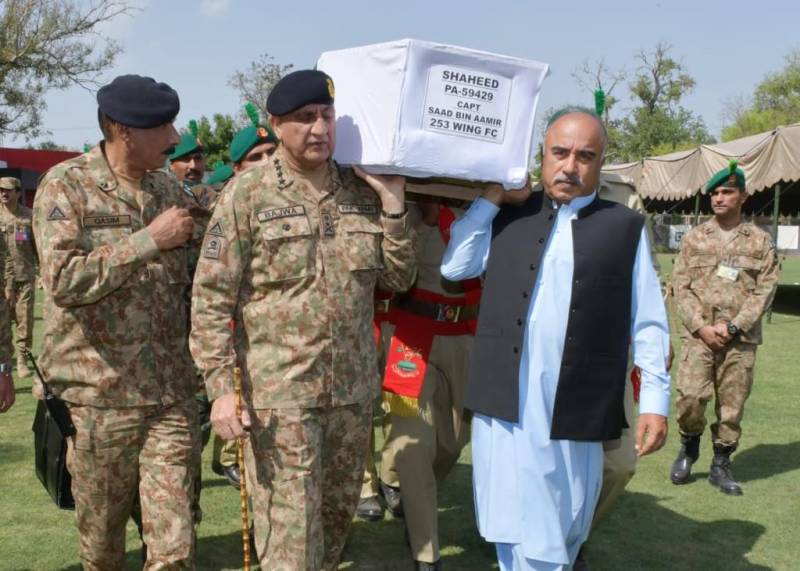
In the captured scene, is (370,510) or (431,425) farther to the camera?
(370,510)

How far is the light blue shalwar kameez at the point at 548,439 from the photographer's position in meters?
3.11

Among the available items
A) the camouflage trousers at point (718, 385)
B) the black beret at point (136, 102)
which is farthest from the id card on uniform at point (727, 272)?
the black beret at point (136, 102)

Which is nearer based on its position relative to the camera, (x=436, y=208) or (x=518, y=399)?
(x=518, y=399)

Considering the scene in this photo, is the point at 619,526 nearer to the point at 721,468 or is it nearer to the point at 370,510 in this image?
the point at 721,468

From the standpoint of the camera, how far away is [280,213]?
3.27m

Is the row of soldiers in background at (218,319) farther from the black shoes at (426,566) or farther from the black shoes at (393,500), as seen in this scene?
the black shoes at (393,500)

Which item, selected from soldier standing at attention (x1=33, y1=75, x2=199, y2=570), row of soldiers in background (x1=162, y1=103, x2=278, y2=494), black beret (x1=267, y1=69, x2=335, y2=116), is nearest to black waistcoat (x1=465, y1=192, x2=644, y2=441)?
black beret (x1=267, y1=69, x2=335, y2=116)

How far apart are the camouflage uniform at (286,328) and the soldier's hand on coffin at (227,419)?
0.11 ft

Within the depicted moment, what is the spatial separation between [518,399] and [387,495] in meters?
2.63

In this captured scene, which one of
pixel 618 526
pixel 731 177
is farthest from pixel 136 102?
pixel 731 177

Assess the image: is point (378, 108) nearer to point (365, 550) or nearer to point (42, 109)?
point (365, 550)

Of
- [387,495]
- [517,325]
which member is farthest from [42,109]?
[517,325]

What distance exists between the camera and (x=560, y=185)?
3.16 m

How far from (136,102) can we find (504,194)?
4.81 ft
